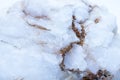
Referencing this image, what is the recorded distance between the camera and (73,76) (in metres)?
1.19

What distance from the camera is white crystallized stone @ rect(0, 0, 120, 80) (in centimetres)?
115

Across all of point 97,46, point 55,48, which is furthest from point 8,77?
point 97,46

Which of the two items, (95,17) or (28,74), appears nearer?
(28,74)

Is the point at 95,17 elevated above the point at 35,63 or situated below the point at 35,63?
above

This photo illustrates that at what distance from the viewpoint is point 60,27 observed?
1.20m

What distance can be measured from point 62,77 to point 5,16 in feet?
0.86

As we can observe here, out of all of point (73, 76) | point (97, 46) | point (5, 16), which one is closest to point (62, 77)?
point (73, 76)

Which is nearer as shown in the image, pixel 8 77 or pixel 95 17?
pixel 8 77

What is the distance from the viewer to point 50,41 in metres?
1.18

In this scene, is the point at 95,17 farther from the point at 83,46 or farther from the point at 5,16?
the point at 5,16

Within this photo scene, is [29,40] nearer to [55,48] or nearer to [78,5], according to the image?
[55,48]

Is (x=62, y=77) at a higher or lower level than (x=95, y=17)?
lower

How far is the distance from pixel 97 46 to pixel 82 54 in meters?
0.05

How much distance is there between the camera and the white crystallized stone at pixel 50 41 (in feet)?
3.79
